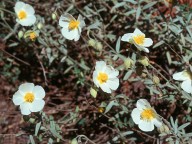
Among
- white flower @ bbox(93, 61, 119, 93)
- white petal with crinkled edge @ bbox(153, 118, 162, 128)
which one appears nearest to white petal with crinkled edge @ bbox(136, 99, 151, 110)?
white petal with crinkled edge @ bbox(153, 118, 162, 128)

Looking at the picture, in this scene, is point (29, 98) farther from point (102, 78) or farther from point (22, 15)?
point (22, 15)

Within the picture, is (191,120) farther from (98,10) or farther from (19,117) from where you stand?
(19,117)

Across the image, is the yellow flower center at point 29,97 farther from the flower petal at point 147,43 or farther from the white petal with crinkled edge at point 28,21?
the flower petal at point 147,43

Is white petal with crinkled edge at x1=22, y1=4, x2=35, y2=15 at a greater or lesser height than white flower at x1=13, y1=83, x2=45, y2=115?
greater

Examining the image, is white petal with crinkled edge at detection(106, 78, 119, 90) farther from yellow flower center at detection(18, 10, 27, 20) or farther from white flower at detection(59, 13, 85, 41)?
yellow flower center at detection(18, 10, 27, 20)

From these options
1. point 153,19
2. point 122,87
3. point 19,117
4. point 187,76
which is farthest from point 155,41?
point 19,117

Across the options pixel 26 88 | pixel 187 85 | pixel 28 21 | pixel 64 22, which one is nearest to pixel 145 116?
pixel 187 85
